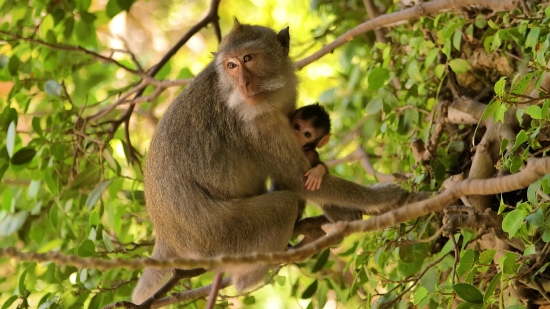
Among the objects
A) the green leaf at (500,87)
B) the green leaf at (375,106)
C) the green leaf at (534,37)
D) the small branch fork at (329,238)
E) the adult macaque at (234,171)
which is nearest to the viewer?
the small branch fork at (329,238)

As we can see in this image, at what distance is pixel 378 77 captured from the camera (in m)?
3.84

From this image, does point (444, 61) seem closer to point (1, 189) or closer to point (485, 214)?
point (485, 214)

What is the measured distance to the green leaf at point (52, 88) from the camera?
424cm

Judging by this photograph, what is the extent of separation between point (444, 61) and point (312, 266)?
1.58 m

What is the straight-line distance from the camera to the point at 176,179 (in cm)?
386

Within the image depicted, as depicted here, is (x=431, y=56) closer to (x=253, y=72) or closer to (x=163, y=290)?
(x=253, y=72)

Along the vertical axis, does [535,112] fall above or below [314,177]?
above

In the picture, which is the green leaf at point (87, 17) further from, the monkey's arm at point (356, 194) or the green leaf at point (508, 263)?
the green leaf at point (508, 263)

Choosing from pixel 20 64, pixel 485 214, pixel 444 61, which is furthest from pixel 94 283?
pixel 444 61

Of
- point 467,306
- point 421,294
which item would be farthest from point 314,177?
point 467,306

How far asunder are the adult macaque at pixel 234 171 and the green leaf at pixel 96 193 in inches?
12.2

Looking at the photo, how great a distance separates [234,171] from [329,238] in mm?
2205

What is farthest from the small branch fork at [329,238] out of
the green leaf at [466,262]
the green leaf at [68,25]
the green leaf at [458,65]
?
the green leaf at [68,25]

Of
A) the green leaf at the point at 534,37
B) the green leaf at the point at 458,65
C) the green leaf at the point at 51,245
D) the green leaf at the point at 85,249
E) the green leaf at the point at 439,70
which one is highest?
the green leaf at the point at 534,37
